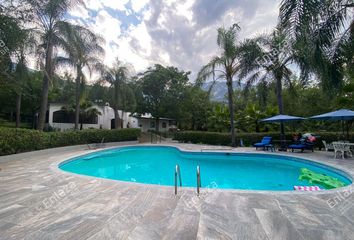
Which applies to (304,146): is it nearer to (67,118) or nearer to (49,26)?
(49,26)

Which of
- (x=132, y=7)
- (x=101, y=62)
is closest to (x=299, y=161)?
(x=132, y=7)

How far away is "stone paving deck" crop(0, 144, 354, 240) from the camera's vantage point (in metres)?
3.03

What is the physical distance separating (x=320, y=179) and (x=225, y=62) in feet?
34.2

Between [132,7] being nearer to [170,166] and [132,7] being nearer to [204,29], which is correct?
[204,29]

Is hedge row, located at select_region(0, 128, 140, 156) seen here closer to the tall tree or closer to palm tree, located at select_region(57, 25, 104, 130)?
palm tree, located at select_region(57, 25, 104, 130)

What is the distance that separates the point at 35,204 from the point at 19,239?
4.82ft

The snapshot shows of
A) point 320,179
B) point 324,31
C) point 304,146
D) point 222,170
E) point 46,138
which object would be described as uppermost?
point 324,31

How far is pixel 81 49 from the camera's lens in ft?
44.6

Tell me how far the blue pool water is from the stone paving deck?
3003 millimetres

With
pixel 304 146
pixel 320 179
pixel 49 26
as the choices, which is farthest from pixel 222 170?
pixel 49 26

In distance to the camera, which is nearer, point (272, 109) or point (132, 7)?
point (132, 7)

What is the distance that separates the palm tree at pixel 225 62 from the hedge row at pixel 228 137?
128 cm

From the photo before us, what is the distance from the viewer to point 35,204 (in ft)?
13.6

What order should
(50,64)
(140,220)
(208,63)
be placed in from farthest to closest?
(208,63) → (50,64) → (140,220)
